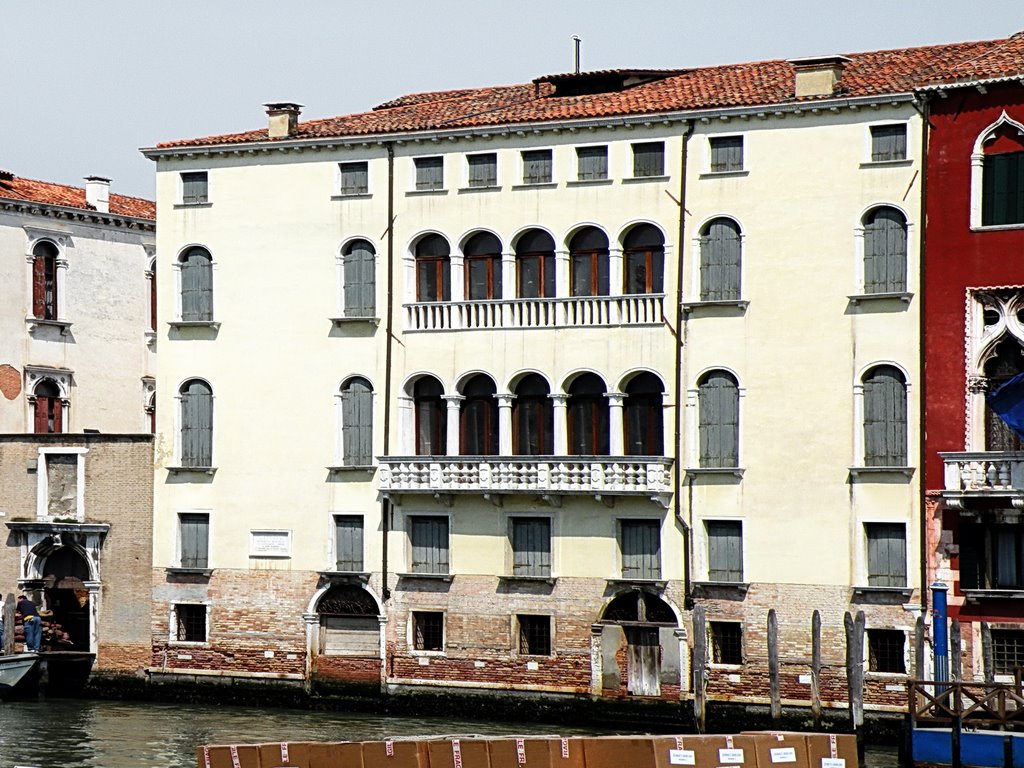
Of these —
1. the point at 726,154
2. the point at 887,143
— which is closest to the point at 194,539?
the point at 726,154

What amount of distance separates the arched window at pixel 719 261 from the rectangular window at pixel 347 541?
6828 mm

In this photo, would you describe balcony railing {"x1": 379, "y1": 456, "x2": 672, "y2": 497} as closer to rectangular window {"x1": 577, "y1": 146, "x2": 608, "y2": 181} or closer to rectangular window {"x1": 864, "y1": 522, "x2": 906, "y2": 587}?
rectangular window {"x1": 864, "y1": 522, "x2": 906, "y2": 587}

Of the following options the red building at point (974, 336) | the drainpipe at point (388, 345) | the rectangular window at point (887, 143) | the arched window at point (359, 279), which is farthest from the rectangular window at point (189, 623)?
the rectangular window at point (887, 143)

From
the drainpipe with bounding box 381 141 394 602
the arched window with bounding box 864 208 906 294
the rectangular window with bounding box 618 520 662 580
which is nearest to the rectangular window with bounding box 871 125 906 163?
the arched window with bounding box 864 208 906 294

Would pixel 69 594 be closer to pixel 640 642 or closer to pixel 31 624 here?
pixel 31 624

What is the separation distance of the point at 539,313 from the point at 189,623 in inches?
315

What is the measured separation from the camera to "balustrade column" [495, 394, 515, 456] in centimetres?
3572

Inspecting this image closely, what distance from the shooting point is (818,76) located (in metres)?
33.9

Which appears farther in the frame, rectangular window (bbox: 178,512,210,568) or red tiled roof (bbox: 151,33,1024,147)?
rectangular window (bbox: 178,512,210,568)

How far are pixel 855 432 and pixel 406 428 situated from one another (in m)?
7.41

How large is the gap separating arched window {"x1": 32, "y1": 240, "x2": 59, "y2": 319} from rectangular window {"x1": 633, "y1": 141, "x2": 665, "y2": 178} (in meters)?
13.9

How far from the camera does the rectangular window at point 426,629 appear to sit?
36.3 metres

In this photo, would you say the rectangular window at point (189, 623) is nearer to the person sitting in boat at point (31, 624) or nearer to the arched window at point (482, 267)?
the person sitting in boat at point (31, 624)

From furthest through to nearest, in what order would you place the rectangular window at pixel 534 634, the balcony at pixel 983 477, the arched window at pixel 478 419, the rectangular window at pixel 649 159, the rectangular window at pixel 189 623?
the rectangular window at pixel 189 623 < the arched window at pixel 478 419 < the rectangular window at pixel 534 634 < the rectangular window at pixel 649 159 < the balcony at pixel 983 477
